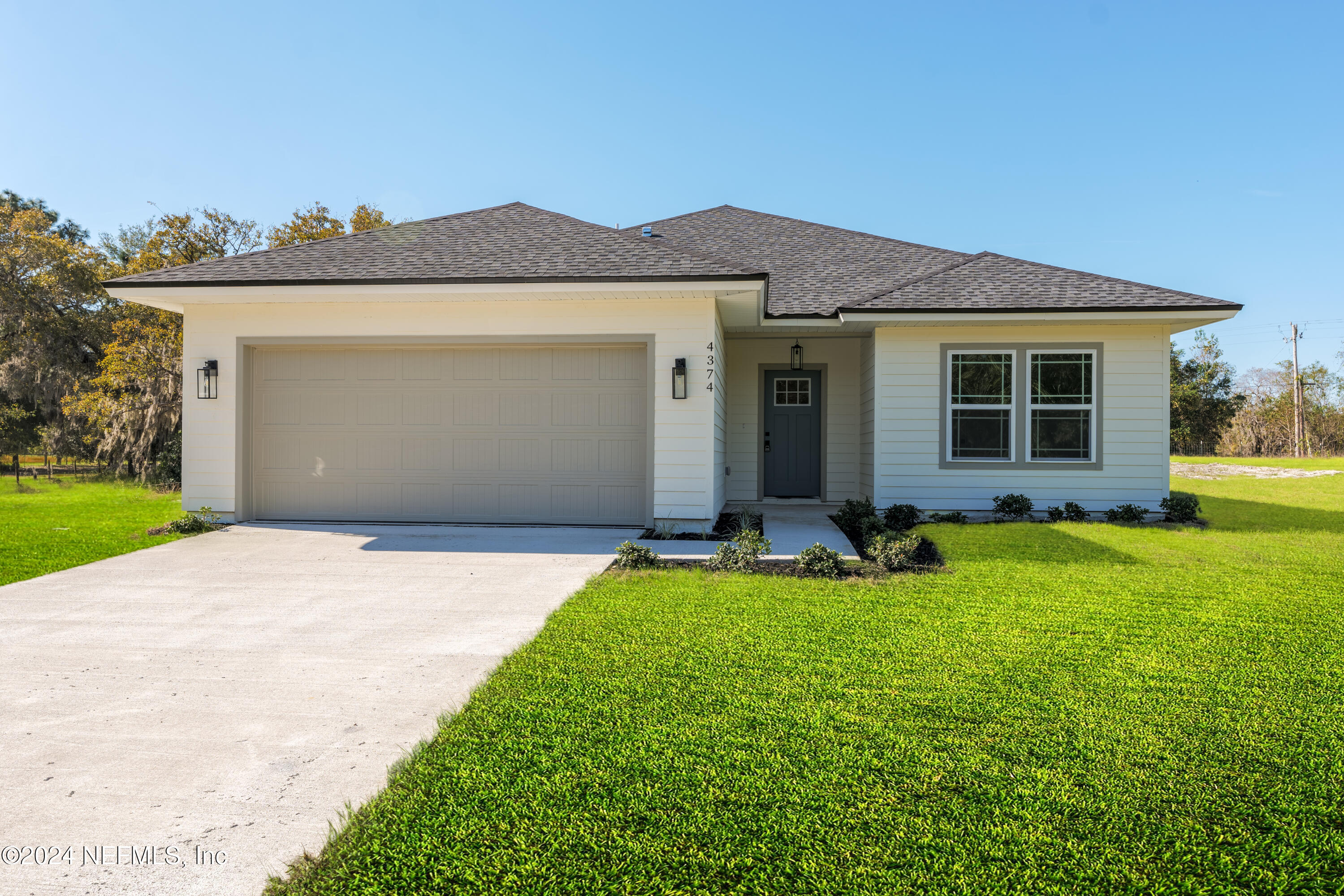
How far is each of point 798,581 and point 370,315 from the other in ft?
19.6

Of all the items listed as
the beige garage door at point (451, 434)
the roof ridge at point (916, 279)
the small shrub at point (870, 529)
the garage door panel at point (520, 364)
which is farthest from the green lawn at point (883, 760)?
the roof ridge at point (916, 279)

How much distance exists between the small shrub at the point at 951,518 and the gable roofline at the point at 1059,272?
2.69 metres

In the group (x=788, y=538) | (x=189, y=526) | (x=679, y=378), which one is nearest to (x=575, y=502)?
(x=679, y=378)

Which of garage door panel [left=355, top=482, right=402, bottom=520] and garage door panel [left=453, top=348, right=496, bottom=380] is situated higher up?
garage door panel [left=453, top=348, right=496, bottom=380]

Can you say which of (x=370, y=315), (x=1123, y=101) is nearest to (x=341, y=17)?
(x=370, y=315)

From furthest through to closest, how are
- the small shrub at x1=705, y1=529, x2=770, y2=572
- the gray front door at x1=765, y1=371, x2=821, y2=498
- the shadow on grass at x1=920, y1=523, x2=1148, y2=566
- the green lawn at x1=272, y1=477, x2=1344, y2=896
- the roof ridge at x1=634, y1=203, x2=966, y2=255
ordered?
the roof ridge at x1=634, y1=203, x2=966, y2=255 → the gray front door at x1=765, y1=371, x2=821, y2=498 → the shadow on grass at x1=920, y1=523, x2=1148, y2=566 → the small shrub at x1=705, y1=529, x2=770, y2=572 → the green lawn at x1=272, y1=477, x2=1344, y2=896

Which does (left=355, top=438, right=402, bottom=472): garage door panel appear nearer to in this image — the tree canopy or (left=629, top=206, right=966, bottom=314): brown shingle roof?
(left=629, top=206, right=966, bottom=314): brown shingle roof

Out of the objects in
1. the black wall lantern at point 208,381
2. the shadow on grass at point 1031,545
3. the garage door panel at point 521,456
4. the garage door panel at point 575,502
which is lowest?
the shadow on grass at point 1031,545

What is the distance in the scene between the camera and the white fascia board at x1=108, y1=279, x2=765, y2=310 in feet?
25.2

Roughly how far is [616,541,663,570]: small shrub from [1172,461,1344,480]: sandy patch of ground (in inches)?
654

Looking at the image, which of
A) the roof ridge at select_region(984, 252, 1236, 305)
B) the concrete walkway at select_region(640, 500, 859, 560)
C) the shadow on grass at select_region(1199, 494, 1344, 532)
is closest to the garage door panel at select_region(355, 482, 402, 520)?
the concrete walkway at select_region(640, 500, 859, 560)

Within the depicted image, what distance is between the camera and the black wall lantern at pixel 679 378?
8.05m

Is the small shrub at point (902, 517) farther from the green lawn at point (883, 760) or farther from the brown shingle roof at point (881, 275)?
the green lawn at point (883, 760)

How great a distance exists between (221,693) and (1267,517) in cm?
1206
